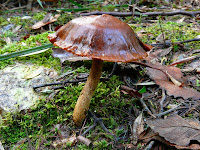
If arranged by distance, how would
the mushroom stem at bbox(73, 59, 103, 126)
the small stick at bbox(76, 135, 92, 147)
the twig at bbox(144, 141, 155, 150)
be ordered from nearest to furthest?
1. the twig at bbox(144, 141, 155, 150)
2. the small stick at bbox(76, 135, 92, 147)
3. the mushroom stem at bbox(73, 59, 103, 126)

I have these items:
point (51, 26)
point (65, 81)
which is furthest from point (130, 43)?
point (51, 26)

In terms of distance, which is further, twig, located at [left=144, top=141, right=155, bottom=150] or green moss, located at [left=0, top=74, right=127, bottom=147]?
green moss, located at [left=0, top=74, right=127, bottom=147]

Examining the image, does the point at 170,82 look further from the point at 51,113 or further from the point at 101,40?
the point at 51,113

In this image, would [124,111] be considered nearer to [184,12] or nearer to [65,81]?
[65,81]

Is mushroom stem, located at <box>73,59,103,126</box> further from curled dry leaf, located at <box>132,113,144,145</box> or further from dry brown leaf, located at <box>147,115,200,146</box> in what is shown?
dry brown leaf, located at <box>147,115,200,146</box>

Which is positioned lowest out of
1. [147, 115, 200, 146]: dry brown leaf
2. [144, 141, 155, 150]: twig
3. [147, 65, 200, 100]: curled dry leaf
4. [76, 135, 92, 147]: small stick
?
[76, 135, 92, 147]: small stick

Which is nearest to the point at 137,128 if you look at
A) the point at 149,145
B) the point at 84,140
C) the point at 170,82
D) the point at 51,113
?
the point at 149,145

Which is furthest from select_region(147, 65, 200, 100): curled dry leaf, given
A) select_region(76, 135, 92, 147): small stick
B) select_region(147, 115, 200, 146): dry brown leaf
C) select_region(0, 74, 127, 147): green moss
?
select_region(76, 135, 92, 147): small stick
